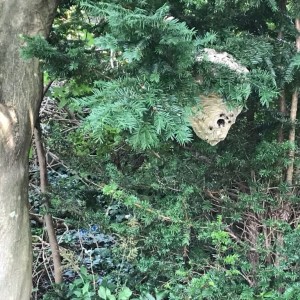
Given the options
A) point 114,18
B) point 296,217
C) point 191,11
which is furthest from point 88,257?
point 114,18

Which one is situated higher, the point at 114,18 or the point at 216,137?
the point at 114,18

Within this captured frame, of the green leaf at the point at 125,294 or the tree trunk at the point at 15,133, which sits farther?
the green leaf at the point at 125,294

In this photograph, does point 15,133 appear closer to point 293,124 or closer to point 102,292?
point 102,292

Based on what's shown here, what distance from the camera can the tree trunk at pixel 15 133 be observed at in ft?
5.82

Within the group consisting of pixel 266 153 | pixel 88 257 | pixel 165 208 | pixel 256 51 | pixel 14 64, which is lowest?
pixel 88 257

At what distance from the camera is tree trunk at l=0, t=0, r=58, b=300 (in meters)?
1.77

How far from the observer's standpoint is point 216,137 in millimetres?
1579

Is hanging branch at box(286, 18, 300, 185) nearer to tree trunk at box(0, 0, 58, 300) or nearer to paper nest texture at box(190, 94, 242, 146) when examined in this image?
paper nest texture at box(190, 94, 242, 146)

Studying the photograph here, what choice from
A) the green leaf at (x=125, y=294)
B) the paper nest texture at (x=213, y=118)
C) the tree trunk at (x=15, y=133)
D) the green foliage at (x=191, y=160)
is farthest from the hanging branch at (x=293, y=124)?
the tree trunk at (x=15, y=133)

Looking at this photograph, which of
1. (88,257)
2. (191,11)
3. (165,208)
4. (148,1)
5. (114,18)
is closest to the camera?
(114,18)

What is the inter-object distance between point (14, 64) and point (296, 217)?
57.7 inches

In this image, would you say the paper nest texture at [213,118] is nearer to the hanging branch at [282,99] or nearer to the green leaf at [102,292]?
the hanging branch at [282,99]

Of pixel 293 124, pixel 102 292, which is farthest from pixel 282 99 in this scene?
pixel 102 292

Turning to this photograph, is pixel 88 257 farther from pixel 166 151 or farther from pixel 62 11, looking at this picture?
pixel 62 11
